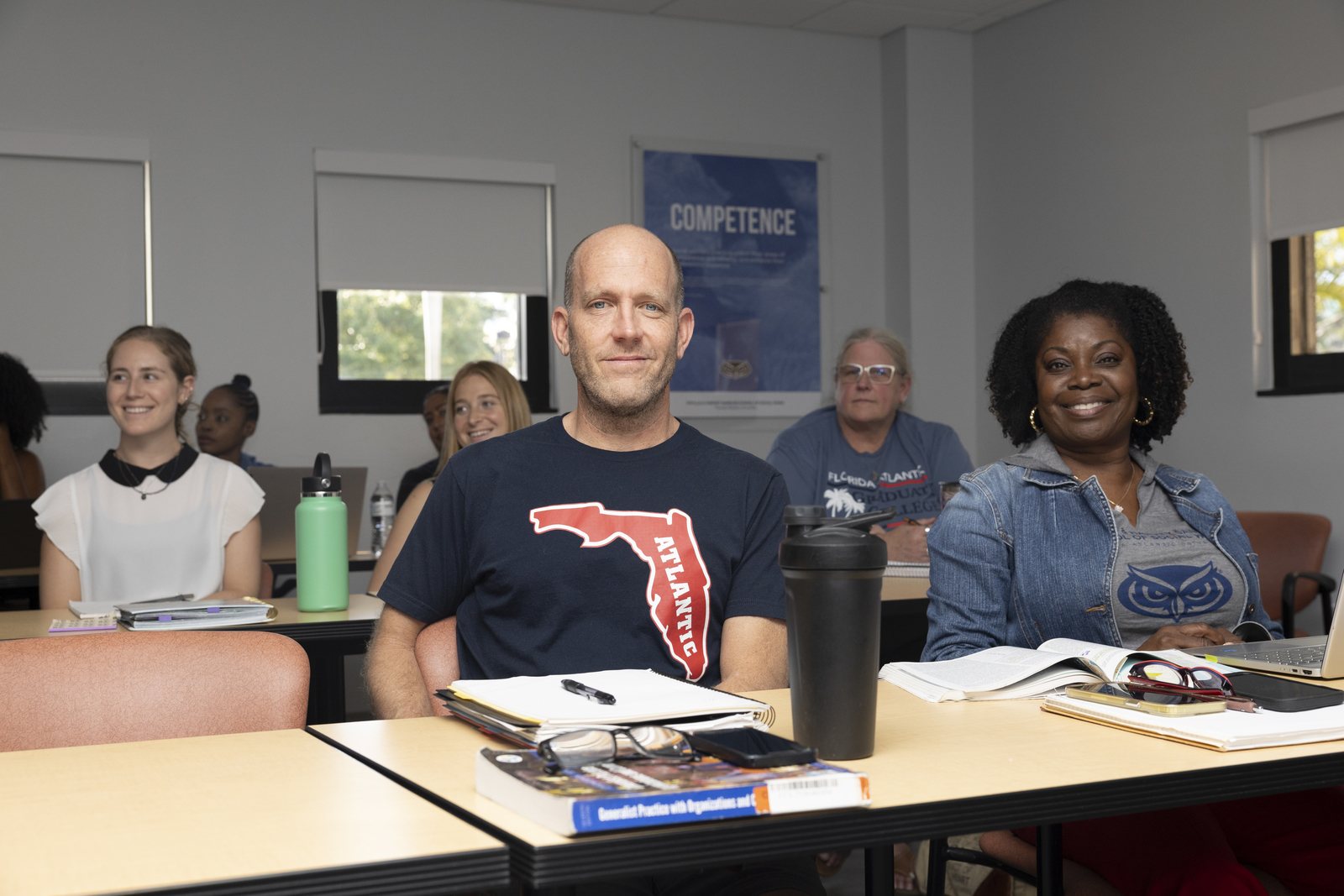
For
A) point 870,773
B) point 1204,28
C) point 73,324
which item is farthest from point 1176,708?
point 73,324

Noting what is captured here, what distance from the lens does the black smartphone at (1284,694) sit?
3.87 feet

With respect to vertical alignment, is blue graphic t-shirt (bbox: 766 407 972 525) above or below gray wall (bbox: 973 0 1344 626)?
below

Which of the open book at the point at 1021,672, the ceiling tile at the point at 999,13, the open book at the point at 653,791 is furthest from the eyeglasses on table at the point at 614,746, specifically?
the ceiling tile at the point at 999,13

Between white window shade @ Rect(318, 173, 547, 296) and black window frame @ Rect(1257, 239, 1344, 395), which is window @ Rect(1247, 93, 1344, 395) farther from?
white window shade @ Rect(318, 173, 547, 296)

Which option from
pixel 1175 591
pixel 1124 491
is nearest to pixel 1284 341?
pixel 1124 491

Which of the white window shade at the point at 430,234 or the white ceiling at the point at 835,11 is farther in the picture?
the white ceiling at the point at 835,11

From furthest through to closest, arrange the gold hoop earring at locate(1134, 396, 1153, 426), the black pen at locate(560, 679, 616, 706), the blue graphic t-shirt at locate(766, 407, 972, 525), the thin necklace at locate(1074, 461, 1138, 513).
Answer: the blue graphic t-shirt at locate(766, 407, 972, 525) → the gold hoop earring at locate(1134, 396, 1153, 426) → the thin necklace at locate(1074, 461, 1138, 513) → the black pen at locate(560, 679, 616, 706)

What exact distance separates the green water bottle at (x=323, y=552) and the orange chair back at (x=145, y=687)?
91cm

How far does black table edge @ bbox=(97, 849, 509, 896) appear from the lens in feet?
2.40

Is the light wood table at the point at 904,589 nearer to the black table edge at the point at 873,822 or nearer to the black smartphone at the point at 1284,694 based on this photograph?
the black smartphone at the point at 1284,694

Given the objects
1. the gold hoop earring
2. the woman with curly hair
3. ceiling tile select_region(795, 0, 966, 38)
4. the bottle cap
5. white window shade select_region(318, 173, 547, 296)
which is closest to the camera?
the woman with curly hair

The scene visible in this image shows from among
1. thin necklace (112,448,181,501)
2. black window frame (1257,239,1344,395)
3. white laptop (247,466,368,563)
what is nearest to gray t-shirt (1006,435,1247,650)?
thin necklace (112,448,181,501)

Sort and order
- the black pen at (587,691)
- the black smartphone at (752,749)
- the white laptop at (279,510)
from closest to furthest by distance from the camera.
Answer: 1. the black smartphone at (752,749)
2. the black pen at (587,691)
3. the white laptop at (279,510)

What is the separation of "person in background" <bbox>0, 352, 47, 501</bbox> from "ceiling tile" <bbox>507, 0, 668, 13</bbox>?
255 centimetres
